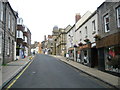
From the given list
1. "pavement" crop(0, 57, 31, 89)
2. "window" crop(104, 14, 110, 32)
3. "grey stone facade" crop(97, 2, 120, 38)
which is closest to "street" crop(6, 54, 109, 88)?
"pavement" crop(0, 57, 31, 89)

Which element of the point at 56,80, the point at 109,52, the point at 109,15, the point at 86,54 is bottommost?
the point at 56,80

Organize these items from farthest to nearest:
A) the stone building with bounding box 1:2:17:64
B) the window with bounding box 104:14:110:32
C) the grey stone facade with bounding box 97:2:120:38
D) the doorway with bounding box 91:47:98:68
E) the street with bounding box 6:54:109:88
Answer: the stone building with bounding box 1:2:17:64
the doorway with bounding box 91:47:98:68
the window with bounding box 104:14:110:32
the grey stone facade with bounding box 97:2:120:38
the street with bounding box 6:54:109:88

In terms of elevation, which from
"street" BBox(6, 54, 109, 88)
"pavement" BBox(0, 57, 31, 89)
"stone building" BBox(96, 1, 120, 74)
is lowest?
"street" BBox(6, 54, 109, 88)

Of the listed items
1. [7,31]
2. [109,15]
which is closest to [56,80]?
[109,15]

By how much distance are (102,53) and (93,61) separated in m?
3.81

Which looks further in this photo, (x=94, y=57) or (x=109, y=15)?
(x=94, y=57)

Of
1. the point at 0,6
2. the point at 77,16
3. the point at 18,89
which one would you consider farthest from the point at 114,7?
the point at 77,16

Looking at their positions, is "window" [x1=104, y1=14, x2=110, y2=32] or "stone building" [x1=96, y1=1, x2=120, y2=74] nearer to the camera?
"stone building" [x1=96, y1=1, x2=120, y2=74]

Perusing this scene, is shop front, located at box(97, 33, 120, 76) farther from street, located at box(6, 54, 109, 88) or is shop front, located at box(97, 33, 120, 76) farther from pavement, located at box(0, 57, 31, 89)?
pavement, located at box(0, 57, 31, 89)

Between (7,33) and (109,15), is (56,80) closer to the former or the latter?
(109,15)

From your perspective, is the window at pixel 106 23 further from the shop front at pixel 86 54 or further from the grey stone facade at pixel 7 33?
the grey stone facade at pixel 7 33

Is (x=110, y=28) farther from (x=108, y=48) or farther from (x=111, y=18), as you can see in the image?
(x=108, y=48)

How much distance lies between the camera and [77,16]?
30.5 metres

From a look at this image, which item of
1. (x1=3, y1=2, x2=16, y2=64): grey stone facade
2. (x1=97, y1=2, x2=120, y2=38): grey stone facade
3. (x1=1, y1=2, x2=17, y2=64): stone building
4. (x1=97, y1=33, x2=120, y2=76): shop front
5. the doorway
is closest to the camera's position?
(x1=97, y1=33, x2=120, y2=76): shop front
